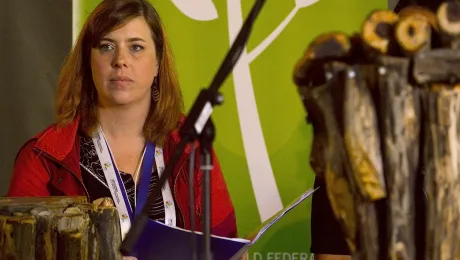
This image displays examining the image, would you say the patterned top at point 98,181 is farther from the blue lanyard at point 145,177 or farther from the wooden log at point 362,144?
the wooden log at point 362,144

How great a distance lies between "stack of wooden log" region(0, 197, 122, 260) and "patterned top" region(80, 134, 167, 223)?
0.38 metres

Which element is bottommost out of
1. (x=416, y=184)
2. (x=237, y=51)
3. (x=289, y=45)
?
(x=416, y=184)

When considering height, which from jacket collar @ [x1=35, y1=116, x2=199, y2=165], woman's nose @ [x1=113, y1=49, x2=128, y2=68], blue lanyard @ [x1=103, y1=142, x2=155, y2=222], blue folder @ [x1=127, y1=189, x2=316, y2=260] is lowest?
blue folder @ [x1=127, y1=189, x2=316, y2=260]

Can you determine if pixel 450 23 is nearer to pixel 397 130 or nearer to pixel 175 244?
pixel 397 130

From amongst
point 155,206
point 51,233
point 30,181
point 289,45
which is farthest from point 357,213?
point 289,45

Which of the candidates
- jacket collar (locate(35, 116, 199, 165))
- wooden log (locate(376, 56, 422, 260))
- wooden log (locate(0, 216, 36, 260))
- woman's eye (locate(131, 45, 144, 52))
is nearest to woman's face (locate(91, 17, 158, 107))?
woman's eye (locate(131, 45, 144, 52))

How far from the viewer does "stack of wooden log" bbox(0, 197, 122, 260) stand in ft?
5.65

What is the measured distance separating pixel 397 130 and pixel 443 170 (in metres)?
0.09

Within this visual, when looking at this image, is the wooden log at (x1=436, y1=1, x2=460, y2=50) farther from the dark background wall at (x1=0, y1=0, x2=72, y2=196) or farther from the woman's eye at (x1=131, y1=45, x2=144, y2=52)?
the dark background wall at (x1=0, y1=0, x2=72, y2=196)

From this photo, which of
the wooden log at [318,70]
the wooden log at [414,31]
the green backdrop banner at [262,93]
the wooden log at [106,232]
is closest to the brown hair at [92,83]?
the green backdrop banner at [262,93]

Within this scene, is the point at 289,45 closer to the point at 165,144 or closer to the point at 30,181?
the point at 165,144

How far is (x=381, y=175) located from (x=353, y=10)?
1.70m

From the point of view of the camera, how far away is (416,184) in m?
1.24

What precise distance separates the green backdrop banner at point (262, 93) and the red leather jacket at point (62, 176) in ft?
1.82
